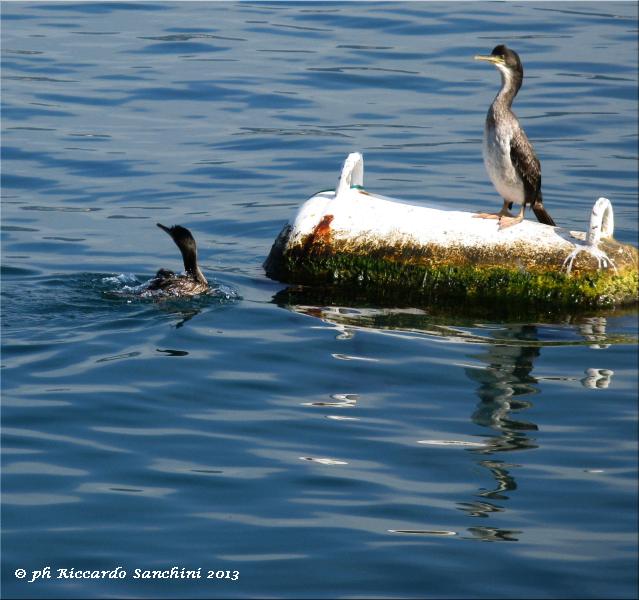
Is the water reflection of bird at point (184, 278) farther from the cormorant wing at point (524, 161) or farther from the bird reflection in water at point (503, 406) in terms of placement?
Result: the cormorant wing at point (524, 161)

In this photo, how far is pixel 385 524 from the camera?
630cm

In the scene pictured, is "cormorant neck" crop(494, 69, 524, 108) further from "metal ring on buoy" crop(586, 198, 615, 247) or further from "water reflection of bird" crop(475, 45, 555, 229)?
"metal ring on buoy" crop(586, 198, 615, 247)

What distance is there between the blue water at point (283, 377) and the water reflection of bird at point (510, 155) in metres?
1.20

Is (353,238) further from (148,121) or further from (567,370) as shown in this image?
(148,121)

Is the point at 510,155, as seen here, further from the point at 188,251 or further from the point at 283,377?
the point at 283,377

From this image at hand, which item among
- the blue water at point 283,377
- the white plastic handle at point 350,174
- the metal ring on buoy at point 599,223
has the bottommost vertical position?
the blue water at point 283,377

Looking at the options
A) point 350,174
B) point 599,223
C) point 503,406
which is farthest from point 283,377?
point 599,223

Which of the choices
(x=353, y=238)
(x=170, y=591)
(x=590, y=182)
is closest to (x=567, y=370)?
(x=353, y=238)

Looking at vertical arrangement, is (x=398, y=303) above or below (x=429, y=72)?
below

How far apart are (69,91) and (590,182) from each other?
778cm

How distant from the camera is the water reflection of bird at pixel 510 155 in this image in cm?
1040

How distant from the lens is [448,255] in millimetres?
10164

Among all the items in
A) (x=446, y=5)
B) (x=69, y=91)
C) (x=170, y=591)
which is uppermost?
(x=446, y=5)

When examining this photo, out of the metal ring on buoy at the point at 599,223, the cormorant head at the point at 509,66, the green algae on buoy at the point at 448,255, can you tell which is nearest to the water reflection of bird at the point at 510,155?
the cormorant head at the point at 509,66
